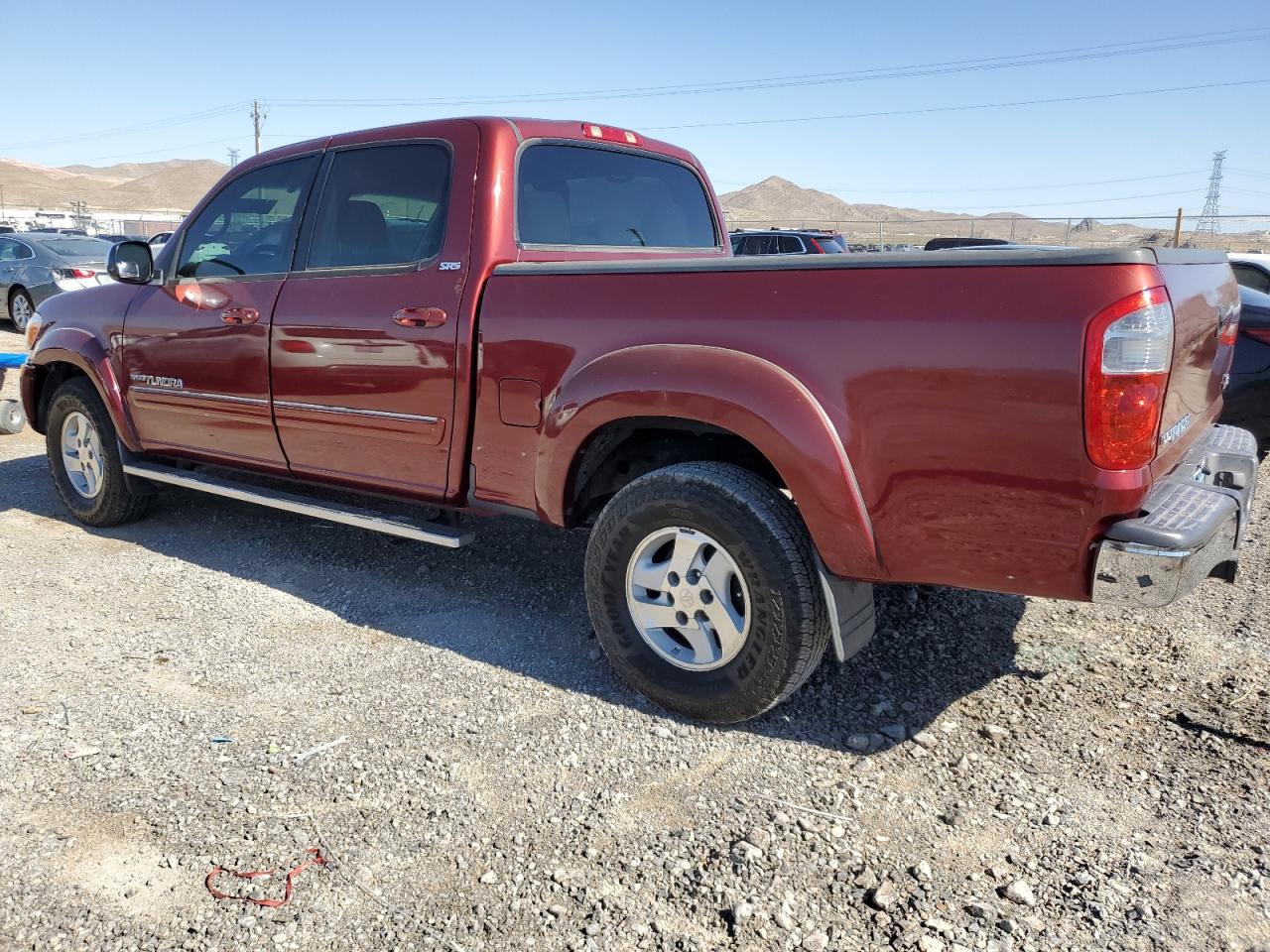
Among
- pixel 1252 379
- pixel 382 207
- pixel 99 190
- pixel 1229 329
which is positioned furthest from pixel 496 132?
pixel 99 190

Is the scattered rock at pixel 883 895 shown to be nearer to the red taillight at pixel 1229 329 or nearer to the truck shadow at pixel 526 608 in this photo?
the truck shadow at pixel 526 608

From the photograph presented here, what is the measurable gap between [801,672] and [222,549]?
10.9 ft

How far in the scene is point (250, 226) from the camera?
14.9 ft

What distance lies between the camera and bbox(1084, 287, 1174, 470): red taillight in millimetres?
2336

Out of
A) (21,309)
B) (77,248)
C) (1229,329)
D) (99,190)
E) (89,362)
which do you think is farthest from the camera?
(99,190)

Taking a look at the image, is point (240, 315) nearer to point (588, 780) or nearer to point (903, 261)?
point (588, 780)

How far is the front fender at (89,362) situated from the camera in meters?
5.05

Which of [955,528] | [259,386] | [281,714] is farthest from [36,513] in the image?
[955,528]

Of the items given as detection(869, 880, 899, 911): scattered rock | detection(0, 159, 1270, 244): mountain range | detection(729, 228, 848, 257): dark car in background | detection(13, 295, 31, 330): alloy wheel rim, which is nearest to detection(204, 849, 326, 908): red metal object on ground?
detection(869, 880, 899, 911): scattered rock

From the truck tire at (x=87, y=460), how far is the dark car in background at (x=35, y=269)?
363 inches

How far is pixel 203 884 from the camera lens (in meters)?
2.38

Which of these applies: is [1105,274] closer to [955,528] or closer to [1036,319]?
[1036,319]

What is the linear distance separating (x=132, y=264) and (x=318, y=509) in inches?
67.3

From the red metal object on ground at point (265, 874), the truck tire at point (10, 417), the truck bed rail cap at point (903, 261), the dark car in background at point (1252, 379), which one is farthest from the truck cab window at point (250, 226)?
the dark car in background at point (1252, 379)
